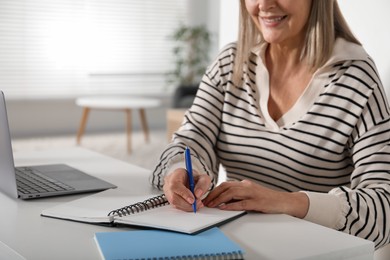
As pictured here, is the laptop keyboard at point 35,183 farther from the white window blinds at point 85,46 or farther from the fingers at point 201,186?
the white window blinds at point 85,46

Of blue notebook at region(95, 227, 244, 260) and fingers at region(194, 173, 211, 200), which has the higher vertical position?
blue notebook at region(95, 227, 244, 260)

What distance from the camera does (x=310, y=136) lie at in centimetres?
162

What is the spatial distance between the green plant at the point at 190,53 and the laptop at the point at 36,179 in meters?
5.33

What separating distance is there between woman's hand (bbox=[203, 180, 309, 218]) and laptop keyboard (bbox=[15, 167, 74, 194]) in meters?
0.34

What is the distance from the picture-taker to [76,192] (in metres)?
1.36

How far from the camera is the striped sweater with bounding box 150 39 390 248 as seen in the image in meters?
1.44

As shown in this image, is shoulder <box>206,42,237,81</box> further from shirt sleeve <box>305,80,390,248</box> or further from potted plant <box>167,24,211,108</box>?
potted plant <box>167,24,211,108</box>

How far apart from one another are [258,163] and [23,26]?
16.9ft

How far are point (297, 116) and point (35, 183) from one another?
0.69 m

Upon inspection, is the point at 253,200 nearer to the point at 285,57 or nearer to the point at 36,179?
the point at 36,179

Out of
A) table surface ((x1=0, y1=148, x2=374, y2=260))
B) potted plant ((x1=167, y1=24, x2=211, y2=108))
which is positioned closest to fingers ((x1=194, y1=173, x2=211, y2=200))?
table surface ((x1=0, y1=148, x2=374, y2=260))

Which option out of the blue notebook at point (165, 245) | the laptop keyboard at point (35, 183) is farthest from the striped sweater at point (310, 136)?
the blue notebook at point (165, 245)

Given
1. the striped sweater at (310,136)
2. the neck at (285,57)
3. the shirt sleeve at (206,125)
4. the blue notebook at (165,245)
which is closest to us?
the blue notebook at (165,245)

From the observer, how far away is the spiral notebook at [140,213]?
1.09 metres
